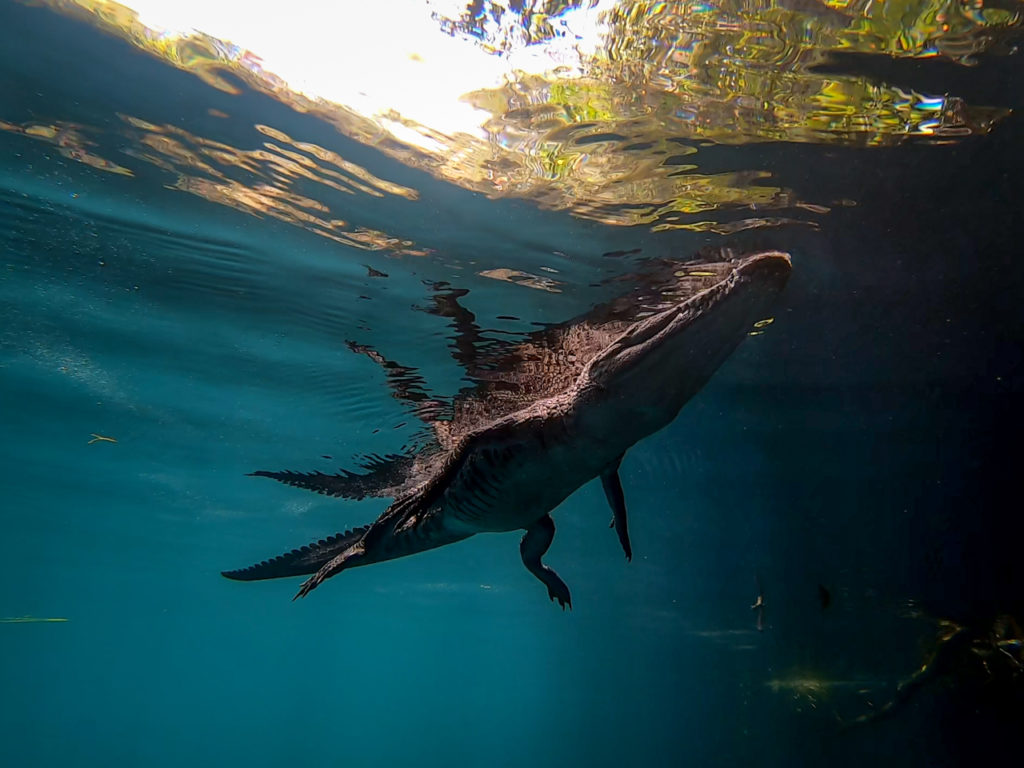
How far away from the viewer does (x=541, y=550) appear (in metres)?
5.89

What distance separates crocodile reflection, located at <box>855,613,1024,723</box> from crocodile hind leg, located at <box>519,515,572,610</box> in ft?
28.9

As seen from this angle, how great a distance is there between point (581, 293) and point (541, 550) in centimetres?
433

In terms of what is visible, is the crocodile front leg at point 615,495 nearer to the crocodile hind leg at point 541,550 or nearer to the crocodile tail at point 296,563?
the crocodile hind leg at point 541,550

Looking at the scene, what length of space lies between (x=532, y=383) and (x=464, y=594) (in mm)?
27211

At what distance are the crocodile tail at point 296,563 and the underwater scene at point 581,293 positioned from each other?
5 cm

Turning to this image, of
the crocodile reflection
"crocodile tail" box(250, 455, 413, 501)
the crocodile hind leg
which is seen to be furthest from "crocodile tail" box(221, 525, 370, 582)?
the crocodile reflection

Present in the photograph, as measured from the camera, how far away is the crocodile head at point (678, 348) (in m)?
3.18

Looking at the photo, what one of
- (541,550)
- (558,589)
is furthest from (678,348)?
(558,589)

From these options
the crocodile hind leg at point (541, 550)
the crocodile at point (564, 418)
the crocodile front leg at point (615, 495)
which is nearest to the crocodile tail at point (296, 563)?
the crocodile at point (564, 418)

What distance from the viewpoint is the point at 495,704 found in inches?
4235

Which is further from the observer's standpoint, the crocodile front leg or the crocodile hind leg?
the crocodile hind leg

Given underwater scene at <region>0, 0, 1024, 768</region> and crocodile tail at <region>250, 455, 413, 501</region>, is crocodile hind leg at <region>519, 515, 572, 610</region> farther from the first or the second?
crocodile tail at <region>250, 455, 413, 501</region>

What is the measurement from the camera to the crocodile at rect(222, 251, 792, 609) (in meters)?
3.36

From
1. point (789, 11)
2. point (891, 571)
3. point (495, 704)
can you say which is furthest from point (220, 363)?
point (495, 704)
